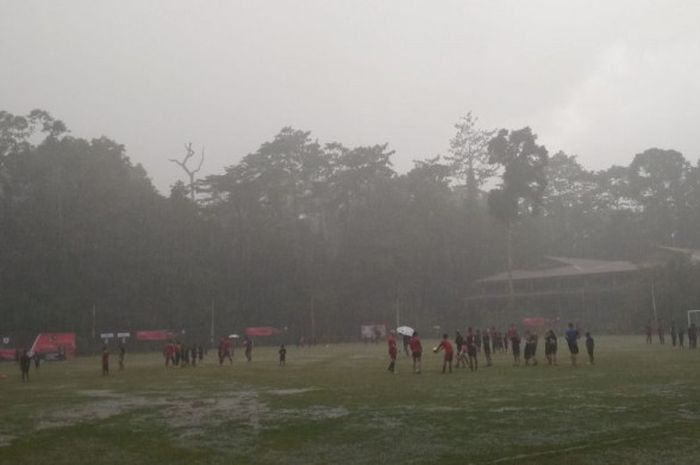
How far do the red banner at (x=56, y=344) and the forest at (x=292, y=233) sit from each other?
25.2 feet

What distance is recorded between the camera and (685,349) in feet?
104

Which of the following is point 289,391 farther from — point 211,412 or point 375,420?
point 375,420

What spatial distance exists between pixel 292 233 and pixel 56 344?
28.6 metres

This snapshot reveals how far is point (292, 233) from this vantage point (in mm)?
75250

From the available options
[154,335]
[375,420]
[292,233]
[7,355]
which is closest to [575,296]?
[292,233]

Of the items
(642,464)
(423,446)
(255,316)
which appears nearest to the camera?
(642,464)

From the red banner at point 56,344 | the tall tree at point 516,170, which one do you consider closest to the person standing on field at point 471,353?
the red banner at point 56,344

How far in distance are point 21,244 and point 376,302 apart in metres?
33.2

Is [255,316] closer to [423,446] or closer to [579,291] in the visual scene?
[579,291]

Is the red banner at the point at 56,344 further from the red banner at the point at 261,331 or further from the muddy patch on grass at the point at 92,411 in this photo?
the muddy patch on grass at the point at 92,411

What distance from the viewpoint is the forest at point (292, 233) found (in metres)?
63.1

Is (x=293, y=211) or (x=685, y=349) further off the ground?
(x=293, y=211)

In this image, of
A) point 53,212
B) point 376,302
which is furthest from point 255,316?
point 53,212

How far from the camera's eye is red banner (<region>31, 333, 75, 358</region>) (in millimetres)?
50653
